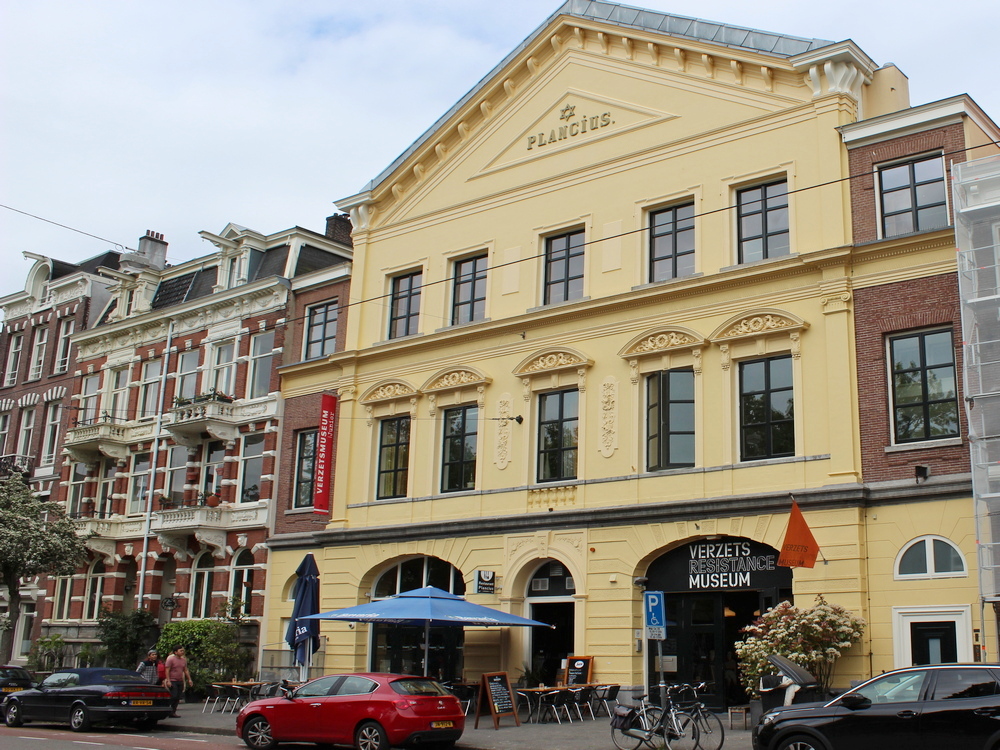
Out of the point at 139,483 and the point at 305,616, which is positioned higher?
the point at 139,483

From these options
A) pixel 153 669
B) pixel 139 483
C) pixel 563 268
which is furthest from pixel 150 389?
pixel 563 268

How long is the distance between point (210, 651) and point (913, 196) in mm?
21614

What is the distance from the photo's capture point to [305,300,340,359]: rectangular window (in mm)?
32969

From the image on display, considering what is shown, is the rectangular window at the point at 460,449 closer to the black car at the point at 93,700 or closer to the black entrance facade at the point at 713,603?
the black entrance facade at the point at 713,603

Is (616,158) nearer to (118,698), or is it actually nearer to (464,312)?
(464,312)

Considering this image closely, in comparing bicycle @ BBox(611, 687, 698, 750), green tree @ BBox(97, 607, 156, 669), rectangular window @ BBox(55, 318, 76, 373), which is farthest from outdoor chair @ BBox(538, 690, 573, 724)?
rectangular window @ BBox(55, 318, 76, 373)

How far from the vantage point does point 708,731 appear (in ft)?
57.8

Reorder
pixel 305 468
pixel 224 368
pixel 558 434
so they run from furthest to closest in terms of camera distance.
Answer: pixel 224 368 → pixel 305 468 → pixel 558 434

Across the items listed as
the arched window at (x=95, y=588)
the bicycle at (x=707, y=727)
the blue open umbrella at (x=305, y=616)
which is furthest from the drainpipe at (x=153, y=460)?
the bicycle at (x=707, y=727)

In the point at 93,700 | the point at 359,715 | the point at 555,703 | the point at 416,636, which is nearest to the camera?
the point at 359,715

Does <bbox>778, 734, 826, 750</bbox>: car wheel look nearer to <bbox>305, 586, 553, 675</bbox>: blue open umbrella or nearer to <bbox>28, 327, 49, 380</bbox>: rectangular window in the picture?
<bbox>305, 586, 553, 675</bbox>: blue open umbrella

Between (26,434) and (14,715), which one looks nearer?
(14,715)

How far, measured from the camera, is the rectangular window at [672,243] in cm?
2558

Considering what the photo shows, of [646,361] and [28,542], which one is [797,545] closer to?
[646,361]
